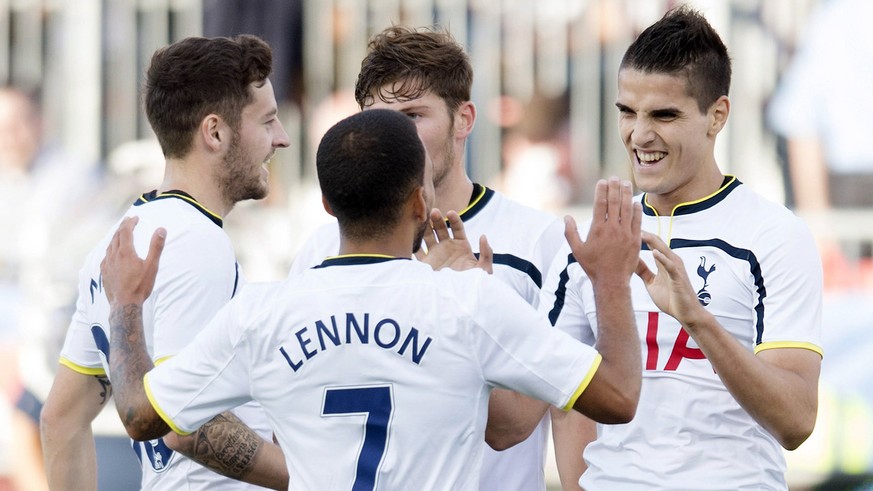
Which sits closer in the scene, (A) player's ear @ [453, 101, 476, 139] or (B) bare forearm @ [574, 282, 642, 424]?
(B) bare forearm @ [574, 282, 642, 424]

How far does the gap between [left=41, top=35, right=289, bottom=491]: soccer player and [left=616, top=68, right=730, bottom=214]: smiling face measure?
3.86 feet

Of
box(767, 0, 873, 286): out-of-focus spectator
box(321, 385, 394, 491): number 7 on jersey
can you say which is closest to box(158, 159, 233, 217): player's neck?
box(321, 385, 394, 491): number 7 on jersey

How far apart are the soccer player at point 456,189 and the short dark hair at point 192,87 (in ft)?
1.50

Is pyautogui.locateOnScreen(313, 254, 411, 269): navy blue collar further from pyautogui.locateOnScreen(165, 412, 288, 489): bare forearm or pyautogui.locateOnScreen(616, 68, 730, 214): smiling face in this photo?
pyautogui.locateOnScreen(616, 68, 730, 214): smiling face

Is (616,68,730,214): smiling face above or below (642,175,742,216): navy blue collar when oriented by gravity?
above

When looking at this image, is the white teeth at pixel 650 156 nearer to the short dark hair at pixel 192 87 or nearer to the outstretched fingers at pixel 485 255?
the outstretched fingers at pixel 485 255

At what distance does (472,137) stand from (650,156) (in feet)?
14.4

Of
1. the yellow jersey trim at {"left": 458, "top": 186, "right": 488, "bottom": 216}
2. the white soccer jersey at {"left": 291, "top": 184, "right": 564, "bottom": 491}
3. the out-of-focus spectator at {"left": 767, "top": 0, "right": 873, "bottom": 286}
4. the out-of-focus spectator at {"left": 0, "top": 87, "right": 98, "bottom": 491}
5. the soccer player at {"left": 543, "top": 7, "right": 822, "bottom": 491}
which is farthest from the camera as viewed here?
the out-of-focus spectator at {"left": 0, "top": 87, "right": 98, "bottom": 491}

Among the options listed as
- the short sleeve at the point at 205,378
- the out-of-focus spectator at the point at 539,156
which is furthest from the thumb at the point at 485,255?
the out-of-focus spectator at the point at 539,156

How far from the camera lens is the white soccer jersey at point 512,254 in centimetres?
389

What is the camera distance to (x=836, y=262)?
768 cm

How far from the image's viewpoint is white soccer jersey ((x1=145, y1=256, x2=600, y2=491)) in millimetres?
2730

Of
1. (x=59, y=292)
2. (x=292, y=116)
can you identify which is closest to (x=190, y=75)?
(x=292, y=116)

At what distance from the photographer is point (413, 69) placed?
4031mm
